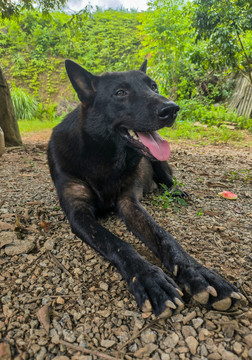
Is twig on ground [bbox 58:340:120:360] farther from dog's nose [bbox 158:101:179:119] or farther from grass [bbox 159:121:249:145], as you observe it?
grass [bbox 159:121:249:145]

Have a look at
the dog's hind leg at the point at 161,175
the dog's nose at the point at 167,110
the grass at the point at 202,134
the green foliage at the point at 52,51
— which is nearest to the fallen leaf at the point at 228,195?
the dog's hind leg at the point at 161,175

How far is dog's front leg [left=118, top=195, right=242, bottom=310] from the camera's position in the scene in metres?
1.18

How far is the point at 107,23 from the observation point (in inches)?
626

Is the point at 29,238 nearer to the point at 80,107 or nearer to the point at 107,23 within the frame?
the point at 80,107

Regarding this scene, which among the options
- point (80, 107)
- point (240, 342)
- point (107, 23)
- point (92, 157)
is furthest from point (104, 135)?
point (107, 23)

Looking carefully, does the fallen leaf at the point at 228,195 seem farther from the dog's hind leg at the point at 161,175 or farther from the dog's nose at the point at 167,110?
the dog's nose at the point at 167,110

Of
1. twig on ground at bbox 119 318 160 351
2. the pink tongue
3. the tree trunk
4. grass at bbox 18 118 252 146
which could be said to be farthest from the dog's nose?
grass at bbox 18 118 252 146

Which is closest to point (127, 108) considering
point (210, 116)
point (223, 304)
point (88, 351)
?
Answer: point (223, 304)

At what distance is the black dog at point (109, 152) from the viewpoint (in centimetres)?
169

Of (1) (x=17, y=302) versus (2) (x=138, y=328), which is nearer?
(2) (x=138, y=328)

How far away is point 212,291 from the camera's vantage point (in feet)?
3.88

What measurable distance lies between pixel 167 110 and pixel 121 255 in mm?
1026

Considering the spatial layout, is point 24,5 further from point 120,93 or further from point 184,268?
point 184,268

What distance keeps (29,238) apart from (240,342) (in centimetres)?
136
